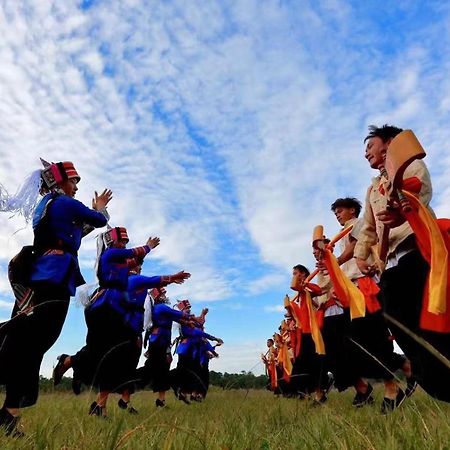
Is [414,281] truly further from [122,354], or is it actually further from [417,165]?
[122,354]

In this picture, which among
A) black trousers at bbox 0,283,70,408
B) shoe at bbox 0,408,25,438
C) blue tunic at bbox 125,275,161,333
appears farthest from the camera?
blue tunic at bbox 125,275,161,333

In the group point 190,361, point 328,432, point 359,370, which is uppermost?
point 190,361

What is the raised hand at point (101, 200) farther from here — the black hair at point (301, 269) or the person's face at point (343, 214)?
the black hair at point (301, 269)

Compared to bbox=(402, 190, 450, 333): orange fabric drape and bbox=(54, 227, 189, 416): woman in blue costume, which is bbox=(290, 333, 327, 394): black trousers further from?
bbox=(402, 190, 450, 333): orange fabric drape

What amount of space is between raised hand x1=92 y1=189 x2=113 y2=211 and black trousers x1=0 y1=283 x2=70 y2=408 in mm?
851

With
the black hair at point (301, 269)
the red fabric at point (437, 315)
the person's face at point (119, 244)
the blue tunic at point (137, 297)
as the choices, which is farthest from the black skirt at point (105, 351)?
the red fabric at point (437, 315)

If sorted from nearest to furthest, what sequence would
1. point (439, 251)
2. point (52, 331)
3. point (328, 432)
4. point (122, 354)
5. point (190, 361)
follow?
point (328, 432)
point (439, 251)
point (52, 331)
point (122, 354)
point (190, 361)

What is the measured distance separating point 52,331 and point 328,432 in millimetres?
2059

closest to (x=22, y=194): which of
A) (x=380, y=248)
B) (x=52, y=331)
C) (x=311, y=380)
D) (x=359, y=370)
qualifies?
(x=52, y=331)

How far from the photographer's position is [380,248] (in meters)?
3.18

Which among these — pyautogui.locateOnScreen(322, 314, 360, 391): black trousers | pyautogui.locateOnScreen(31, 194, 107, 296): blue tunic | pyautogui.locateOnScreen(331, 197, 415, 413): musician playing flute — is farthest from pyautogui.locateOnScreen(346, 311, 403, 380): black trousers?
pyautogui.locateOnScreen(31, 194, 107, 296): blue tunic

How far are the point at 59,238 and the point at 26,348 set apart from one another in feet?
2.57

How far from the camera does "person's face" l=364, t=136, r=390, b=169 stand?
346cm

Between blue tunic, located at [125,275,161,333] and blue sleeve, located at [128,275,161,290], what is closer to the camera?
blue tunic, located at [125,275,161,333]
